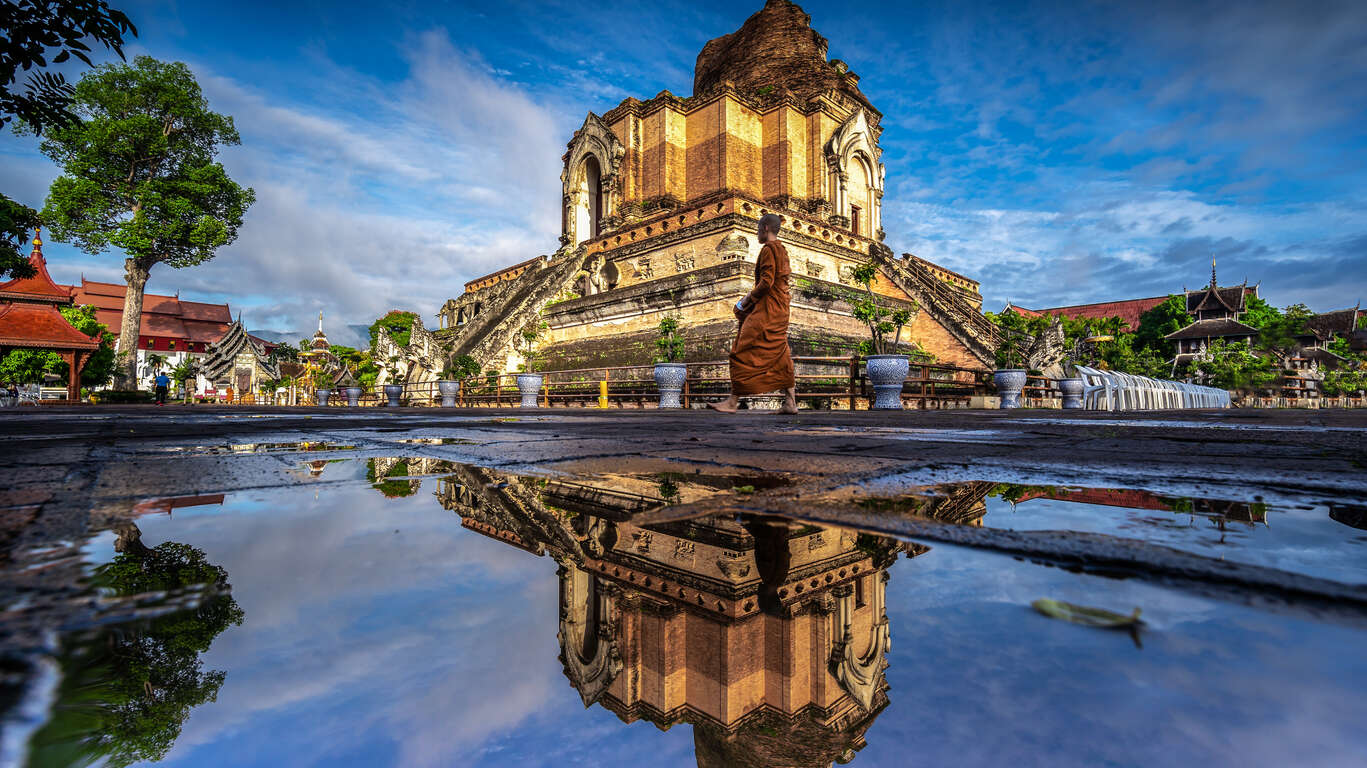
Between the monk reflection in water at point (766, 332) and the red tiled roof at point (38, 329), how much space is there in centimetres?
2352

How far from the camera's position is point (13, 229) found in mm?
9898

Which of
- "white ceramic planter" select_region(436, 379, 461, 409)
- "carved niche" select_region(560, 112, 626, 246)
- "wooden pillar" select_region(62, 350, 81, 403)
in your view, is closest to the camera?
"white ceramic planter" select_region(436, 379, 461, 409)

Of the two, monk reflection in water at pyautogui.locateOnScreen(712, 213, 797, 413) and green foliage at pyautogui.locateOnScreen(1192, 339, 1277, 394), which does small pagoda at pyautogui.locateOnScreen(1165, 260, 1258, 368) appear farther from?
monk reflection in water at pyautogui.locateOnScreen(712, 213, 797, 413)

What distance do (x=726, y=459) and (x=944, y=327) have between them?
1684 cm

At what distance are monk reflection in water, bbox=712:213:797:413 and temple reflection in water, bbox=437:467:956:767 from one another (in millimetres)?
4857

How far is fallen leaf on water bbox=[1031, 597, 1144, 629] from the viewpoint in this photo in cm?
60

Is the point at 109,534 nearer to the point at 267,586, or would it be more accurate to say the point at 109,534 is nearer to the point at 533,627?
the point at 267,586

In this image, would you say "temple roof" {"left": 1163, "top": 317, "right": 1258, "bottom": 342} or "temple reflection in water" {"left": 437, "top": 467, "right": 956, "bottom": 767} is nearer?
"temple reflection in water" {"left": 437, "top": 467, "right": 956, "bottom": 767}

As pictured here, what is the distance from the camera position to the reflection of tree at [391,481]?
1.50m

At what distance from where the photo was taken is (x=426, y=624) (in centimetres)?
68

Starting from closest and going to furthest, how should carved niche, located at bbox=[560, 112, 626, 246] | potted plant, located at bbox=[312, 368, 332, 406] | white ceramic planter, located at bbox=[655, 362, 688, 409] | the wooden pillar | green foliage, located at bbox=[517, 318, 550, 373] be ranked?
1. white ceramic planter, located at bbox=[655, 362, 688, 409]
2. green foliage, located at bbox=[517, 318, 550, 373]
3. the wooden pillar
4. carved niche, located at bbox=[560, 112, 626, 246]
5. potted plant, located at bbox=[312, 368, 332, 406]

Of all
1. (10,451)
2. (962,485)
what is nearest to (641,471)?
(962,485)

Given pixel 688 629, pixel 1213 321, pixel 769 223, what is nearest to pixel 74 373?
pixel 769 223

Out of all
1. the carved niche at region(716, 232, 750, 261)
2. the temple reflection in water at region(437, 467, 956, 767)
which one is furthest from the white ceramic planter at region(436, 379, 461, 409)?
the temple reflection in water at region(437, 467, 956, 767)
